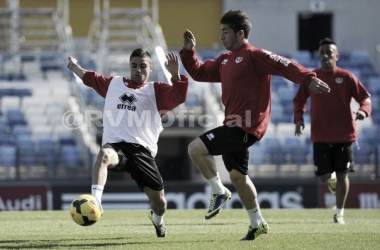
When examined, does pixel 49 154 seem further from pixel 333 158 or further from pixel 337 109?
pixel 337 109

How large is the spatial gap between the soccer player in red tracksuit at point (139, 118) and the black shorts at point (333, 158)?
343 cm

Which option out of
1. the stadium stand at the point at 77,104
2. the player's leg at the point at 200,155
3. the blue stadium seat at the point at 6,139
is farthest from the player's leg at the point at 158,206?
the blue stadium seat at the point at 6,139

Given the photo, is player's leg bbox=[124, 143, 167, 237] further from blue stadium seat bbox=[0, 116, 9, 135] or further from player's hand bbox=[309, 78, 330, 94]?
blue stadium seat bbox=[0, 116, 9, 135]

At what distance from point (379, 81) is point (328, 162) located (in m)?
13.4

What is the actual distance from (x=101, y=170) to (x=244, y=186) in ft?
5.04

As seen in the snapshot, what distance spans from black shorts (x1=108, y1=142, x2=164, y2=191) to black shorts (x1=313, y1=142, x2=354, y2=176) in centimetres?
364

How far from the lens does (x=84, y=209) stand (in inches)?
306

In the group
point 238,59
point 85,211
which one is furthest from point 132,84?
point 85,211

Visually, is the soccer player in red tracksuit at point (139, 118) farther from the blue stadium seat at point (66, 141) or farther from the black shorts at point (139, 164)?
the blue stadium seat at point (66, 141)

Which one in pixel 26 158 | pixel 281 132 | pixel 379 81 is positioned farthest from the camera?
pixel 379 81

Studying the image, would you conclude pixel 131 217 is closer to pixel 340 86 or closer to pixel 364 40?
pixel 340 86

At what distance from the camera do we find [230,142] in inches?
336

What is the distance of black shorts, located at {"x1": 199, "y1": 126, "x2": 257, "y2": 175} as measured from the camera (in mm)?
8539

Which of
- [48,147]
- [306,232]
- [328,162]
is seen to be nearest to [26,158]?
[48,147]
